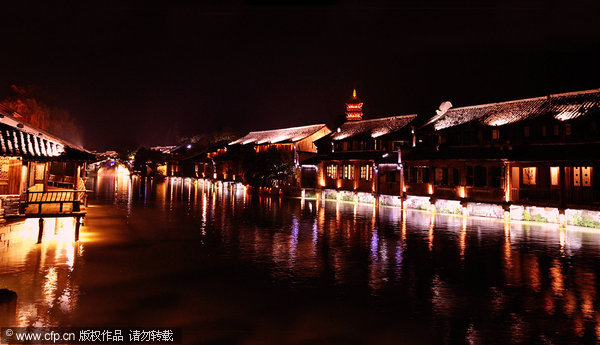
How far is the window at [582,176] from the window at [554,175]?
44.6 inches

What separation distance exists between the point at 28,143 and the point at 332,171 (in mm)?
33882

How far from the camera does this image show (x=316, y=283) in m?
13.4

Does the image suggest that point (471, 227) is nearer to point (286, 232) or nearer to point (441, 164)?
point (441, 164)

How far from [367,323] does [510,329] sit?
11.0ft

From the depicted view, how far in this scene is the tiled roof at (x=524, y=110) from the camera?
1103 inches

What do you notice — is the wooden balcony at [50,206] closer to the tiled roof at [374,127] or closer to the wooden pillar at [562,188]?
the wooden pillar at [562,188]

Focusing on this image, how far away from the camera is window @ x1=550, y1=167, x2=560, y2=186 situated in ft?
94.2

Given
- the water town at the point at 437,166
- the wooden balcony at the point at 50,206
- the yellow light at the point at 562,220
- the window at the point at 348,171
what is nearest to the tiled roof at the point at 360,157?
the water town at the point at 437,166

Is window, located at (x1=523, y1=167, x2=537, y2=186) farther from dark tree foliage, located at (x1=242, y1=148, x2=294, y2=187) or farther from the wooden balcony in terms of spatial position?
the wooden balcony

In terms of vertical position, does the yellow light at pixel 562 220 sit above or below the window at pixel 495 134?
below

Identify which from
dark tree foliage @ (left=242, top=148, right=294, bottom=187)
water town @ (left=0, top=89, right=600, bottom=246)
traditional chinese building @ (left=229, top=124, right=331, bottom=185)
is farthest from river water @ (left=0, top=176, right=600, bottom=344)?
traditional chinese building @ (left=229, top=124, right=331, bottom=185)

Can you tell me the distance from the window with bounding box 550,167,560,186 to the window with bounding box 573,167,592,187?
3.72 ft

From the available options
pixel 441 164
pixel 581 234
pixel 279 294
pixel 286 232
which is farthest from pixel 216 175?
pixel 279 294

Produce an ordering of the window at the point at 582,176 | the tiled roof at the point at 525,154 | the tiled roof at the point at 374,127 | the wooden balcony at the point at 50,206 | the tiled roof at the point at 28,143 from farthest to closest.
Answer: the tiled roof at the point at 374,127
the window at the point at 582,176
the tiled roof at the point at 525,154
the wooden balcony at the point at 50,206
the tiled roof at the point at 28,143
